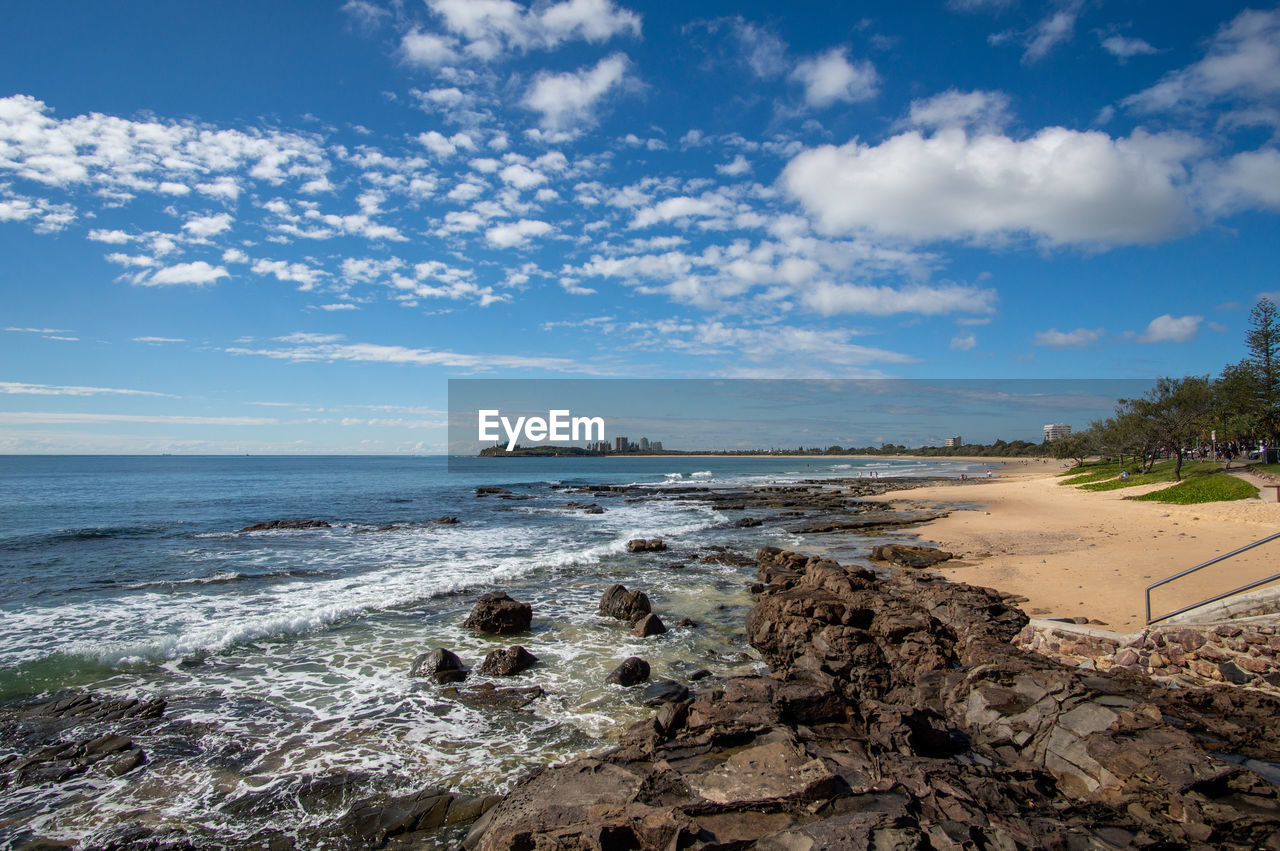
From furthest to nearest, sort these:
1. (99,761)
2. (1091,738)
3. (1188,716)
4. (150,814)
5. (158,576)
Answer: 1. (158,576)
2. (99,761)
3. (1188,716)
4. (150,814)
5. (1091,738)

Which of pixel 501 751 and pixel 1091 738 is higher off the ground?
pixel 1091 738

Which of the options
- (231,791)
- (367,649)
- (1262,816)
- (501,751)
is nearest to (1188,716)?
(1262,816)

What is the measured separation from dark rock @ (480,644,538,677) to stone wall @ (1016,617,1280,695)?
890cm

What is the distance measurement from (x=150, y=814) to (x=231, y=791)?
747 mm

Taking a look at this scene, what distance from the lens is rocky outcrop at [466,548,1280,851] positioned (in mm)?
4672

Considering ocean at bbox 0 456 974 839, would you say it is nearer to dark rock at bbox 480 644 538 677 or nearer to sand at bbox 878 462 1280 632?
dark rock at bbox 480 644 538 677

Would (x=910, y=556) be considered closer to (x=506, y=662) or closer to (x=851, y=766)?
(x=506, y=662)

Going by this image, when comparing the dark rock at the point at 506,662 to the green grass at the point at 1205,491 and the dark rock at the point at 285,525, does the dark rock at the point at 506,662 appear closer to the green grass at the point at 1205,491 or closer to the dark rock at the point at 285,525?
the dark rock at the point at 285,525

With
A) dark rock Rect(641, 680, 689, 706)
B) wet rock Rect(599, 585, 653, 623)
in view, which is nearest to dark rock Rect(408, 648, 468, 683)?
dark rock Rect(641, 680, 689, 706)

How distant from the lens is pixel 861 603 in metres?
11.4

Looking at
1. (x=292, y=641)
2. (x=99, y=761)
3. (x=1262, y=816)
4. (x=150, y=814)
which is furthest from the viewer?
(x=292, y=641)

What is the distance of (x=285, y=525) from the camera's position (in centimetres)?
3222

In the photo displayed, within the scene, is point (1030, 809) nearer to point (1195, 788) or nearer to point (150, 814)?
point (1195, 788)

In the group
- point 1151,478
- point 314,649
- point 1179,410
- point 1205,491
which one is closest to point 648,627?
point 314,649
